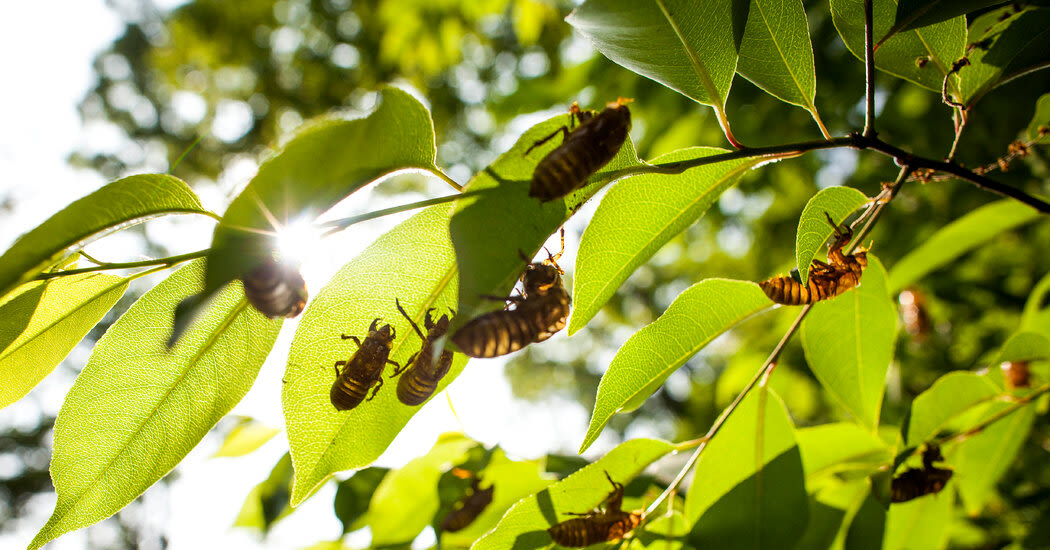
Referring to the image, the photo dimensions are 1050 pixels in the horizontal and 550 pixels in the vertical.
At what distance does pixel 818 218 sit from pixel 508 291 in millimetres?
756

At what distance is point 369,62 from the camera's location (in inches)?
542

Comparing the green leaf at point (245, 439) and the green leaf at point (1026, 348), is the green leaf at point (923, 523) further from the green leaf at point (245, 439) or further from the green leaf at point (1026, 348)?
the green leaf at point (245, 439)

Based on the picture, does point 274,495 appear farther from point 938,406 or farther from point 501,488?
point 938,406

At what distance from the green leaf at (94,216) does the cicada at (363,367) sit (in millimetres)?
444

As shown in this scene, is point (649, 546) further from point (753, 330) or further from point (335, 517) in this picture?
point (753, 330)

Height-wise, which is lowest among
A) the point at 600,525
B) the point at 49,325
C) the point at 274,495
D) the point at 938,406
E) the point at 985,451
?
the point at 985,451

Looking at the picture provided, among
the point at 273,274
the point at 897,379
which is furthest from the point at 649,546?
the point at 897,379

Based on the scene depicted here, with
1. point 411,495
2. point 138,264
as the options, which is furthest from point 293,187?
point 411,495

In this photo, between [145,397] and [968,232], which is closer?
[145,397]

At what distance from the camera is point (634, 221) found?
1.54 m

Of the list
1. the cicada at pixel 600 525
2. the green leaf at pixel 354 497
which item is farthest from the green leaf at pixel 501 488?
the cicada at pixel 600 525

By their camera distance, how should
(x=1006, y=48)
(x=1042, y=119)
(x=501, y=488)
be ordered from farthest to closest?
(x=501, y=488)
(x=1042, y=119)
(x=1006, y=48)

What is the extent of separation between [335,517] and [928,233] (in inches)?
164

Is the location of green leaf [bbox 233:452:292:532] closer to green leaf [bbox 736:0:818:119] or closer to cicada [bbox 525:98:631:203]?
cicada [bbox 525:98:631:203]
